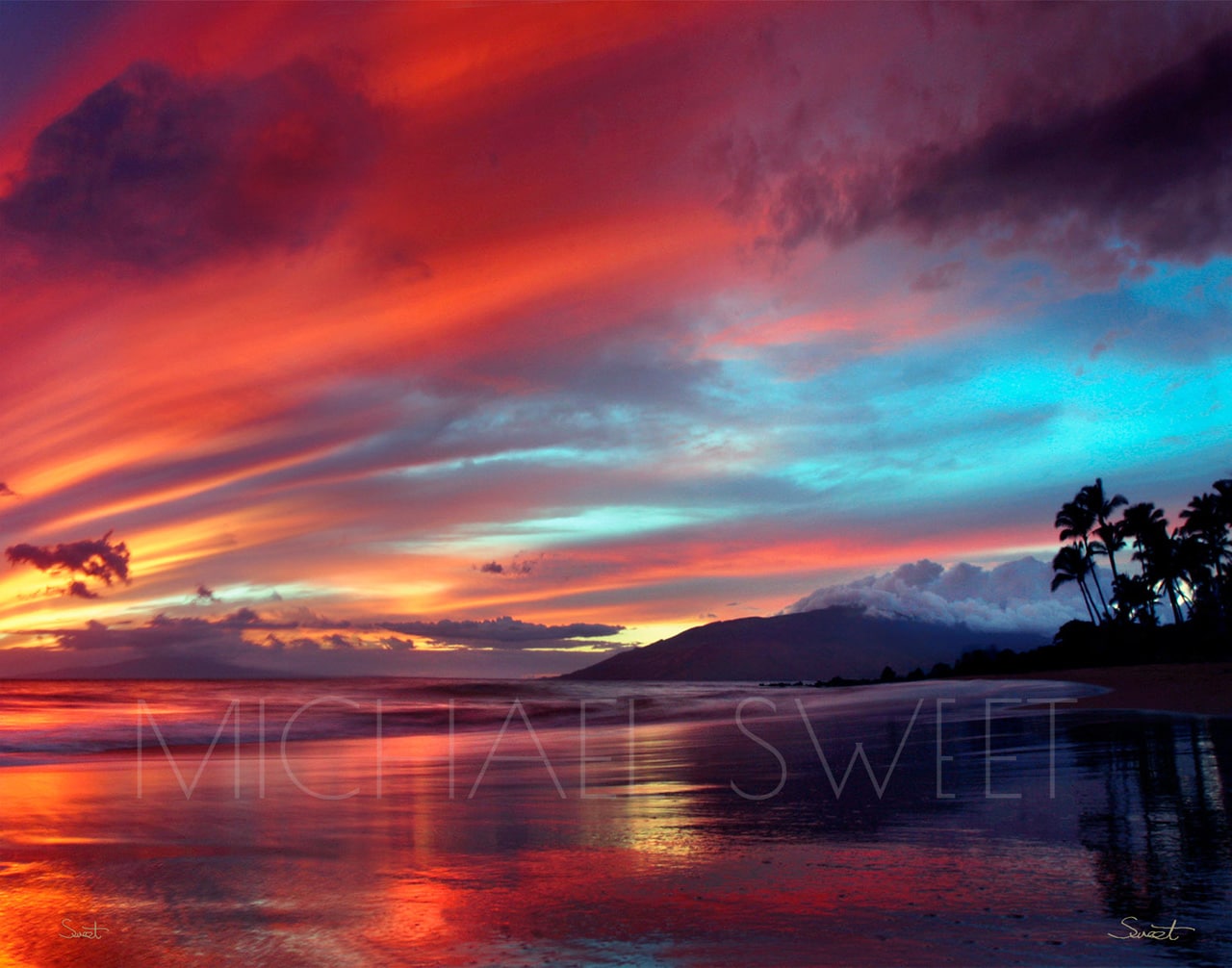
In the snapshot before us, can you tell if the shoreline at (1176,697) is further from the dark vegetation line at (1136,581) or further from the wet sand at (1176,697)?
the dark vegetation line at (1136,581)

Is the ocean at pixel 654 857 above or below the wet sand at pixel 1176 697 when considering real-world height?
above

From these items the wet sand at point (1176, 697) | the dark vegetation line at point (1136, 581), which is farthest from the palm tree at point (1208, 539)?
the wet sand at point (1176, 697)

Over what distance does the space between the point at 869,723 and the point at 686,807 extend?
31.4ft

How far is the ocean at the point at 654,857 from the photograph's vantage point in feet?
11.9

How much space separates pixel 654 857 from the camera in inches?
208

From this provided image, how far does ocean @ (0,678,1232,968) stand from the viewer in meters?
3.63

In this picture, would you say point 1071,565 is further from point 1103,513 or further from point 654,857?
point 654,857

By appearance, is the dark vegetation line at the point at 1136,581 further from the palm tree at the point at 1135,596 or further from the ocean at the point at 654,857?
the ocean at the point at 654,857

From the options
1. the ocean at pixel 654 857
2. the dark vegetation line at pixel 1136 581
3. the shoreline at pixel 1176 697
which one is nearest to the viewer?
the ocean at pixel 654 857

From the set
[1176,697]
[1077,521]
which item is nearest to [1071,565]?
[1077,521]

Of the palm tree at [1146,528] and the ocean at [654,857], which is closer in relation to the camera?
the ocean at [654,857]

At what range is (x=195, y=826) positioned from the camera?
→ 7.03 m

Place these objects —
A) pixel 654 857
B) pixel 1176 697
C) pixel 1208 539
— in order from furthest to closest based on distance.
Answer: pixel 1208 539
pixel 1176 697
pixel 654 857

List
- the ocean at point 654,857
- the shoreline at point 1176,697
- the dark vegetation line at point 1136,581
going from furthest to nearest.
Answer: the dark vegetation line at point 1136,581 < the shoreline at point 1176,697 < the ocean at point 654,857
